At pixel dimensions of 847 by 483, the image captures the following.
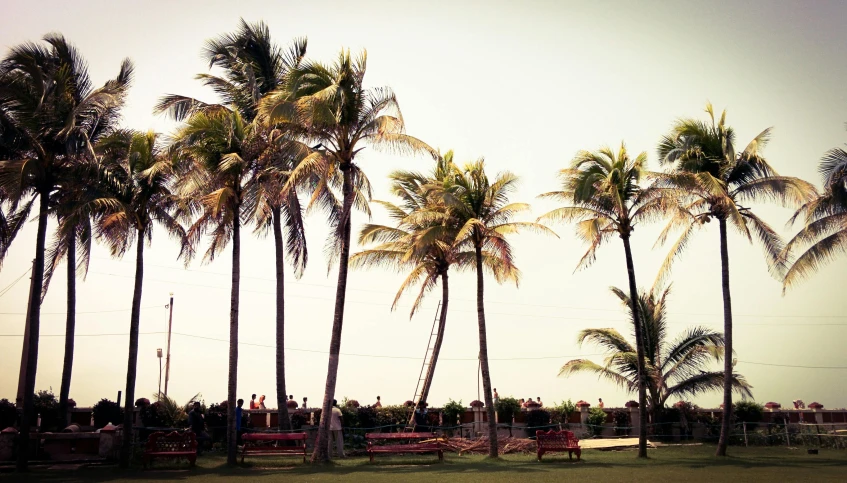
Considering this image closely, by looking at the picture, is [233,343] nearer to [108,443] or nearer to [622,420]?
[108,443]

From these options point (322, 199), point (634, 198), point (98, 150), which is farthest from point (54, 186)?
point (634, 198)

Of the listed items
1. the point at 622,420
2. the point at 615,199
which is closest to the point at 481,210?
the point at 615,199

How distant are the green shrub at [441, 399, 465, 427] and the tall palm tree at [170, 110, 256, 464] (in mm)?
10449

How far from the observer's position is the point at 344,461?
73.5 feet

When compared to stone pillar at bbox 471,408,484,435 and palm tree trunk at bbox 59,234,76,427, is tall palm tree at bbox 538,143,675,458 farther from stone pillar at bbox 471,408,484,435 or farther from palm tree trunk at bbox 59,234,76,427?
palm tree trunk at bbox 59,234,76,427

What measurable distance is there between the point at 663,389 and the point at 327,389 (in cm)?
1757

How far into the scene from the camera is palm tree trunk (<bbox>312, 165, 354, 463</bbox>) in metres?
21.3

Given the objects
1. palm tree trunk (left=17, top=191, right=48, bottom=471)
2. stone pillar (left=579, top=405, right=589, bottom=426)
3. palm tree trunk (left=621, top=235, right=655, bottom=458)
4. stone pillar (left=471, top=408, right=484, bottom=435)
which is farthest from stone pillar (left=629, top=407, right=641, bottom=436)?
palm tree trunk (left=17, top=191, right=48, bottom=471)

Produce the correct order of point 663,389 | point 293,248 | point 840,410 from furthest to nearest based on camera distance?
point 840,410, point 663,389, point 293,248

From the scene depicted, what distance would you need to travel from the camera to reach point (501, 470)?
63.8 ft

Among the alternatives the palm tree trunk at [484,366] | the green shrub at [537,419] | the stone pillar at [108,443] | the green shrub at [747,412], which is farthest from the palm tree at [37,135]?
the green shrub at [747,412]

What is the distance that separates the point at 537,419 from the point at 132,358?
52.6 ft

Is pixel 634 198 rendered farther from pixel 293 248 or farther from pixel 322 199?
pixel 293 248

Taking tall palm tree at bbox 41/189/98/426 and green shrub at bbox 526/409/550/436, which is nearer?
tall palm tree at bbox 41/189/98/426
